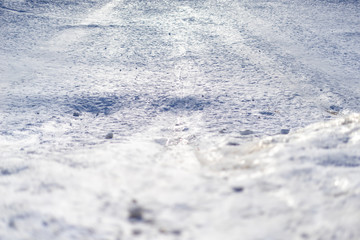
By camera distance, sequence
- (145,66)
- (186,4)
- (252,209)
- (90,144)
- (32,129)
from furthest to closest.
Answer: (186,4) < (145,66) < (32,129) < (90,144) < (252,209)

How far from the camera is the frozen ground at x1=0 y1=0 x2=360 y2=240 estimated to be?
5.36ft

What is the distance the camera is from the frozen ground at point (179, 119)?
163 cm

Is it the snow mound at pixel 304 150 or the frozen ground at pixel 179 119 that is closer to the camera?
the frozen ground at pixel 179 119

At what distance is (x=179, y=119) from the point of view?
11.7 feet

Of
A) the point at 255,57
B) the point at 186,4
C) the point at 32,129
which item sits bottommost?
the point at 32,129

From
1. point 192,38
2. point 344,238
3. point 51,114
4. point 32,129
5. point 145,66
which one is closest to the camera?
point 344,238

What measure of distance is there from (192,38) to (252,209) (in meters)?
4.39

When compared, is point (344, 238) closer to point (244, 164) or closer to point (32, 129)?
point (244, 164)

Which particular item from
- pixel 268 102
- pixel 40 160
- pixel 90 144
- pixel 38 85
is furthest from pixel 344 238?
pixel 38 85

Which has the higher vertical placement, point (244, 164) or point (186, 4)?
point (186, 4)

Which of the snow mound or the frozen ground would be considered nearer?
the frozen ground

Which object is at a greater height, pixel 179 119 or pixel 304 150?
pixel 304 150

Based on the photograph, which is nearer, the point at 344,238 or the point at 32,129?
the point at 344,238

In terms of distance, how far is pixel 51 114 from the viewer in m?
3.61
